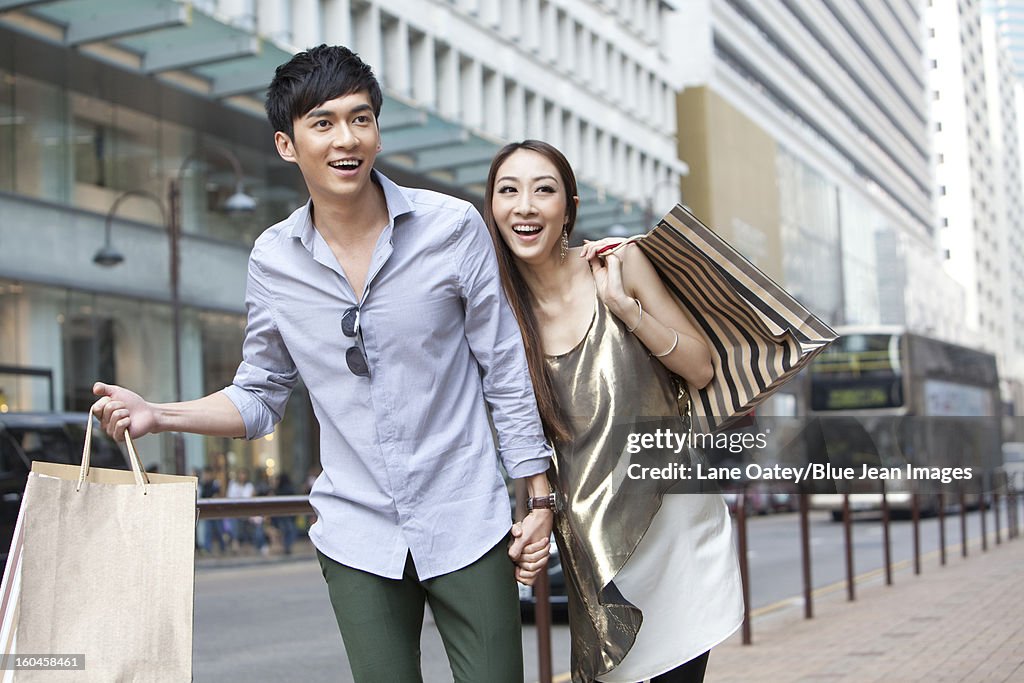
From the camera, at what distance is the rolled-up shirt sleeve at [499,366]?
9.45 ft

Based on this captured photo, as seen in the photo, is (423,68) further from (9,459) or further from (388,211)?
(388,211)

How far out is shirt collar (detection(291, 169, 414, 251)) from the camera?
2.89m

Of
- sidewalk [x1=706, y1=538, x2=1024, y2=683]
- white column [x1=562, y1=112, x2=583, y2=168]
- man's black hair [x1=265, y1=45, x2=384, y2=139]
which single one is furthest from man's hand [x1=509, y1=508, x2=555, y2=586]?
Answer: white column [x1=562, y1=112, x2=583, y2=168]

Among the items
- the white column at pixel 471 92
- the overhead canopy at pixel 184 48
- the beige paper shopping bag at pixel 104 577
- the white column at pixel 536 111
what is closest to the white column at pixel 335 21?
the overhead canopy at pixel 184 48

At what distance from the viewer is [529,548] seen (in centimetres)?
285

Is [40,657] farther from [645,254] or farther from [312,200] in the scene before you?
[645,254]

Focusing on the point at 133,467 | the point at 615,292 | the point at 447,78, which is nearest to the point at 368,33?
the point at 447,78

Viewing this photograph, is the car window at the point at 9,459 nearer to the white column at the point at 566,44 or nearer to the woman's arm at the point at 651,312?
the woman's arm at the point at 651,312

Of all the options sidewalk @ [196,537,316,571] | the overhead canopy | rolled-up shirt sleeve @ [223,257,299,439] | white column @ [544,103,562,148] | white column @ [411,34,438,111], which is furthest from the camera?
white column @ [544,103,562,148]

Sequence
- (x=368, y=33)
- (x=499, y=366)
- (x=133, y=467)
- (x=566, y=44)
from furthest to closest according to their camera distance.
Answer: (x=566, y=44) < (x=368, y=33) < (x=499, y=366) < (x=133, y=467)

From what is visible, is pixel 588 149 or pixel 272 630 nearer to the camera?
pixel 272 630

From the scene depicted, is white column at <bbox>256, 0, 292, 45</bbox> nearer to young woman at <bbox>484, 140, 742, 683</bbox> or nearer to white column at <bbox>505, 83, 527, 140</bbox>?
white column at <bbox>505, 83, 527, 140</bbox>

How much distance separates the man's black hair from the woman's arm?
0.68m

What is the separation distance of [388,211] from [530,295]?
0.44 m
